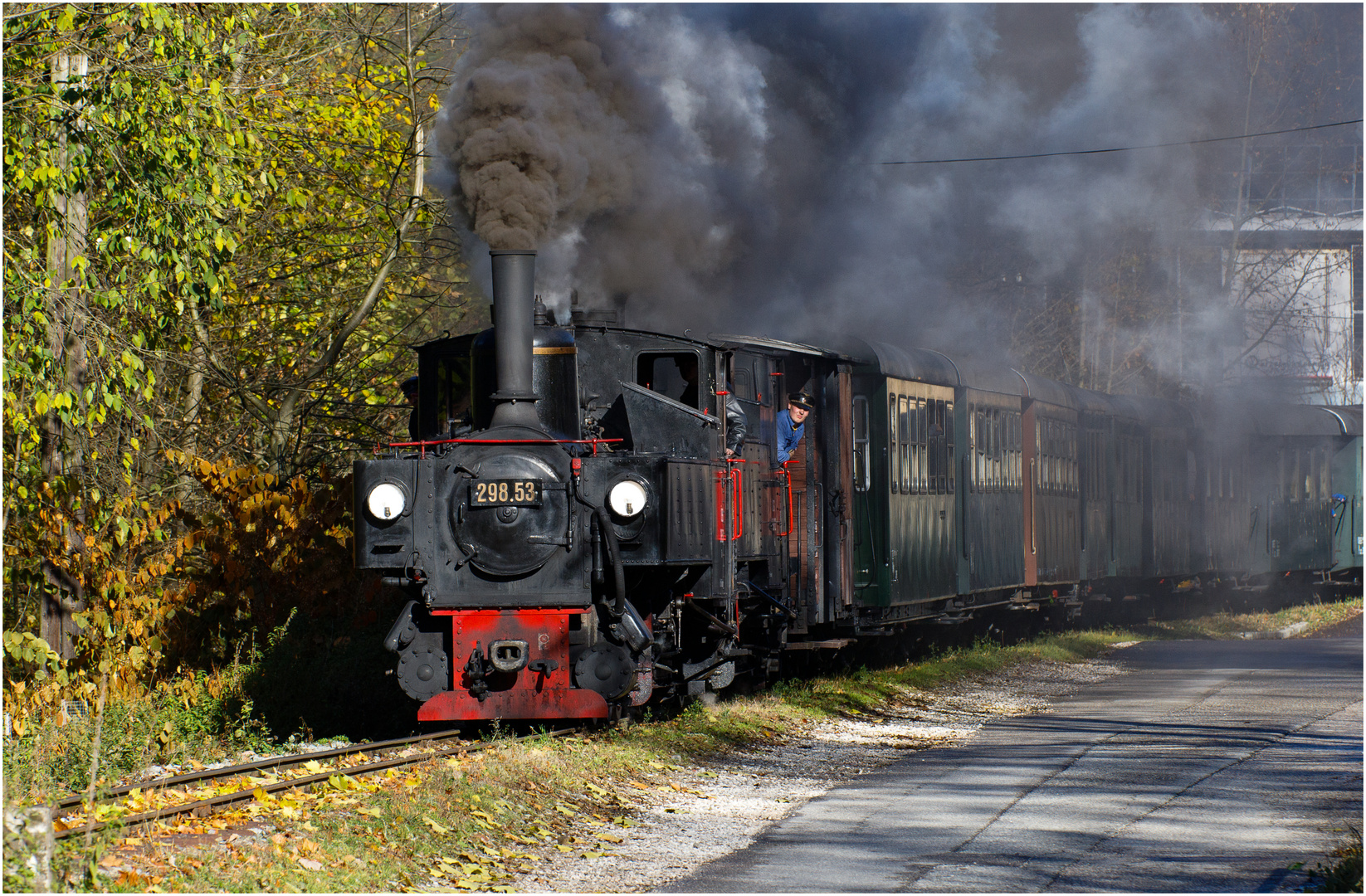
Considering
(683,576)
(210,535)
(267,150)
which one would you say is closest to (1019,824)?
(683,576)

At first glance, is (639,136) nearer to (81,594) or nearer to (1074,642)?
(81,594)

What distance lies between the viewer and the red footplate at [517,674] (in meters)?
8.91

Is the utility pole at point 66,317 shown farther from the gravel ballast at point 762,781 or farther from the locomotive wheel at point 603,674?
the gravel ballast at point 762,781

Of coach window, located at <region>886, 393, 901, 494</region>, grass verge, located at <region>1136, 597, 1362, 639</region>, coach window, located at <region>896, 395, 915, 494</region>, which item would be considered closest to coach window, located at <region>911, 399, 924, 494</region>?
coach window, located at <region>896, 395, 915, 494</region>

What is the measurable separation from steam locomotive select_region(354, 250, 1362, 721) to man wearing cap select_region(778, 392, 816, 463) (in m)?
0.11

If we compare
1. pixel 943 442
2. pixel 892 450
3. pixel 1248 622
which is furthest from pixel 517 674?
pixel 1248 622

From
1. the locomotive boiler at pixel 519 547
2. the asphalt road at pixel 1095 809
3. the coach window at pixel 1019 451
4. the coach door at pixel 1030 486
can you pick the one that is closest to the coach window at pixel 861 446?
the asphalt road at pixel 1095 809

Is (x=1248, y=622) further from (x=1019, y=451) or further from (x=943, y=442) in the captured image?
(x=943, y=442)

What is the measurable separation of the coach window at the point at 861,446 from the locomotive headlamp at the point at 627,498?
4.52 meters

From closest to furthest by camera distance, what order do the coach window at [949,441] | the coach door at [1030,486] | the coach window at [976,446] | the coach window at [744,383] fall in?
1. the coach window at [744,383]
2. the coach window at [949,441]
3. the coach window at [976,446]
4. the coach door at [1030,486]

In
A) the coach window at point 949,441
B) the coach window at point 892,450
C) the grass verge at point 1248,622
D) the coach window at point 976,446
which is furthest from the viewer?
the grass verge at point 1248,622

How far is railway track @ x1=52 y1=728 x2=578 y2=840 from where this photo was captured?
6.48 meters

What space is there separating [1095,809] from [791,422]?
4.67m

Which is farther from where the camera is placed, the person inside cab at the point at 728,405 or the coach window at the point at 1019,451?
the coach window at the point at 1019,451
